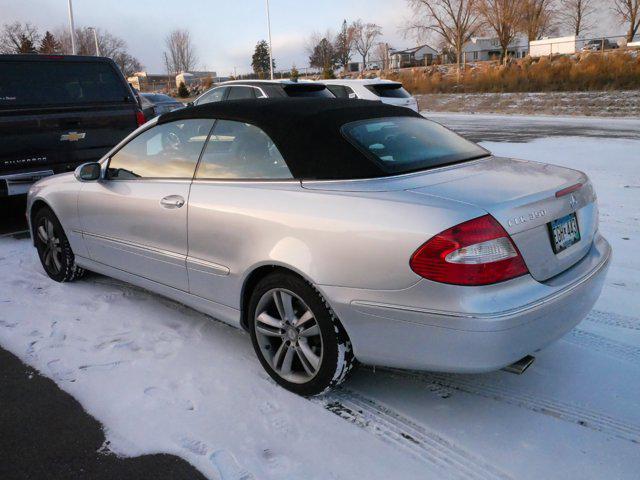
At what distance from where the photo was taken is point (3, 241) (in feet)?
21.3

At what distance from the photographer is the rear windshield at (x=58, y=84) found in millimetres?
6695

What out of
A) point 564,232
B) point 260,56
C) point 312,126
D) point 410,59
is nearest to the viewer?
point 564,232

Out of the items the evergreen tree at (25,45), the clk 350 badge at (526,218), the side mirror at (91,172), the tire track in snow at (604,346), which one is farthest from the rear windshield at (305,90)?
the evergreen tree at (25,45)

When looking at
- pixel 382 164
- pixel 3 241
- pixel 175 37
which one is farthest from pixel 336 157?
pixel 175 37

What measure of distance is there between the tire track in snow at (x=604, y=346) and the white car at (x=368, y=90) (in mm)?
9832

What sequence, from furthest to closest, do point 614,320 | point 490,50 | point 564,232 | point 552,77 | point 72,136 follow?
point 490,50 → point 552,77 → point 72,136 → point 614,320 → point 564,232

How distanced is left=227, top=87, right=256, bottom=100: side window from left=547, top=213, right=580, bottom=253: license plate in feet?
27.7

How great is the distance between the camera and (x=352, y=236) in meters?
2.67

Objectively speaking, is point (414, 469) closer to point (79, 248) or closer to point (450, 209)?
point (450, 209)

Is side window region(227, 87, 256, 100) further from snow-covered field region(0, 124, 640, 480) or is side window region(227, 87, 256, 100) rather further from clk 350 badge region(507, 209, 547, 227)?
clk 350 badge region(507, 209, 547, 227)

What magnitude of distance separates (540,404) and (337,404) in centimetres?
103

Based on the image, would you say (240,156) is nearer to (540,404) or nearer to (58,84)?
(540,404)

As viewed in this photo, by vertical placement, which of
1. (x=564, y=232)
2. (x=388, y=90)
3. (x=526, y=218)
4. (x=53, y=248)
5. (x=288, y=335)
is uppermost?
(x=388, y=90)

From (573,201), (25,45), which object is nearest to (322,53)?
(25,45)
